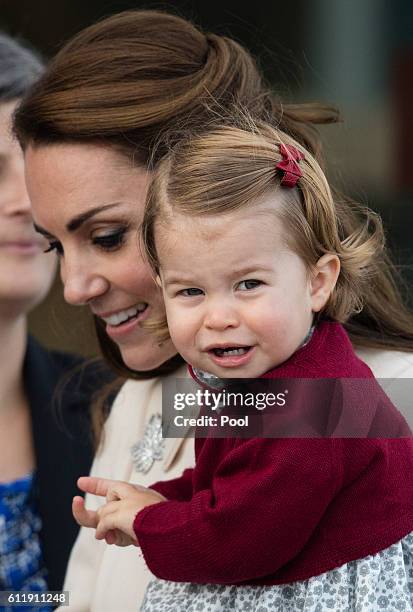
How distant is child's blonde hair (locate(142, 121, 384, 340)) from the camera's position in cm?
149

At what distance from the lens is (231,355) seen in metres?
1.50

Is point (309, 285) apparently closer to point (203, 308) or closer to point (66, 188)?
point (203, 308)

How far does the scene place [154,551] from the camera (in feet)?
5.05

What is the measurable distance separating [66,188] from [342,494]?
75cm

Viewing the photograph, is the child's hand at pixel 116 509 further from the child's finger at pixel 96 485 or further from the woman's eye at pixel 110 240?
the woman's eye at pixel 110 240

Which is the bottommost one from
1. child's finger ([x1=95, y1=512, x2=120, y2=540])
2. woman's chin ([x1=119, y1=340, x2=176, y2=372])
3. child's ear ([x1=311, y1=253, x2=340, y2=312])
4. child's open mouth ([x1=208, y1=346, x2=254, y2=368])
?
child's finger ([x1=95, y1=512, x2=120, y2=540])

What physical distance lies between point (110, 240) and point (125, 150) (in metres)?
0.16

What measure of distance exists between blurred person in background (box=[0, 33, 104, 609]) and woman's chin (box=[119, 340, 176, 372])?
26.3 inches

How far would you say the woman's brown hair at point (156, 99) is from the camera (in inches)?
73.8

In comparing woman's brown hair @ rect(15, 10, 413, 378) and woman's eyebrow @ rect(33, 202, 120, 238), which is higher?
woman's brown hair @ rect(15, 10, 413, 378)

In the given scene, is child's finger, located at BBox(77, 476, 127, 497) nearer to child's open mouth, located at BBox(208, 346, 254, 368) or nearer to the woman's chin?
child's open mouth, located at BBox(208, 346, 254, 368)

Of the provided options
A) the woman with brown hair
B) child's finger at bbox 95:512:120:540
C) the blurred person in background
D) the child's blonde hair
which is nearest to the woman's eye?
the woman with brown hair

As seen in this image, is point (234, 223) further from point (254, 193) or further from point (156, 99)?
point (156, 99)

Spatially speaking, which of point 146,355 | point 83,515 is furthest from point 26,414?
point 83,515
